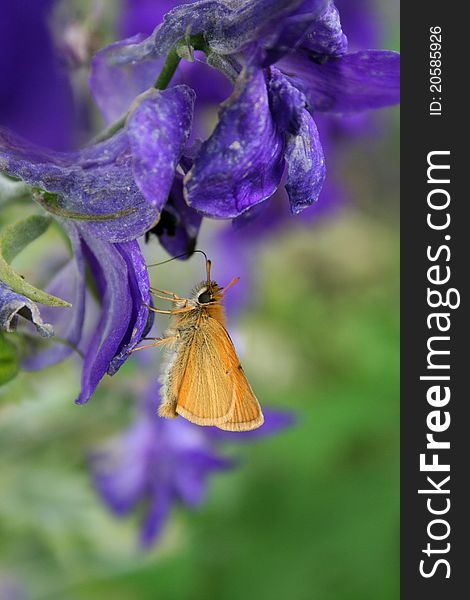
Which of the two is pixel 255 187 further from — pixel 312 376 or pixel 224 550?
pixel 312 376

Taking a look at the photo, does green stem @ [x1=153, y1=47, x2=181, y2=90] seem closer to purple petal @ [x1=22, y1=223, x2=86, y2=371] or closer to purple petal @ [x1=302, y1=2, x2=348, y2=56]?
purple petal @ [x1=302, y1=2, x2=348, y2=56]

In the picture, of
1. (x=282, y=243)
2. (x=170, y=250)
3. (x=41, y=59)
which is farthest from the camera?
(x=282, y=243)

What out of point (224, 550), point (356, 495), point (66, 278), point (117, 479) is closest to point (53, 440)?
point (117, 479)

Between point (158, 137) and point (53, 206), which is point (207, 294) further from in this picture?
point (158, 137)

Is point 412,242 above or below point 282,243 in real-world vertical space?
below

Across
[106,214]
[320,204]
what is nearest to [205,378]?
[106,214]

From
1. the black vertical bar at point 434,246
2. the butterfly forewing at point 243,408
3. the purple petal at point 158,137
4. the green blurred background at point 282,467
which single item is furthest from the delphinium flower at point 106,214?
the black vertical bar at point 434,246

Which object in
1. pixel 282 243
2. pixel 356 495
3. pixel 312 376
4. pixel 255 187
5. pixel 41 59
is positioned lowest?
pixel 255 187

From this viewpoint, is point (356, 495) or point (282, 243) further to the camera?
point (282, 243)
